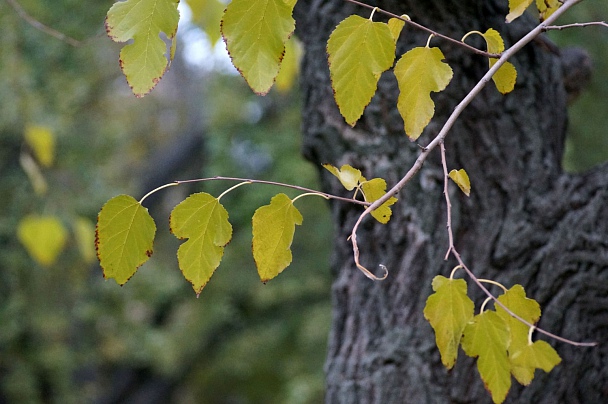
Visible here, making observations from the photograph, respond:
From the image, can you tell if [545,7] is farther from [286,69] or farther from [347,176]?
[286,69]

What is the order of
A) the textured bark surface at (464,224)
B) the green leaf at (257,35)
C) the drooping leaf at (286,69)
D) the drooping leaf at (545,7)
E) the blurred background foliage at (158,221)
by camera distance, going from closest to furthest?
1. the green leaf at (257,35)
2. the drooping leaf at (545,7)
3. the textured bark surface at (464,224)
4. the drooping leaf at (286,69)
5. the blurred background foliage at (158,221)

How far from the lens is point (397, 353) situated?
1.19m

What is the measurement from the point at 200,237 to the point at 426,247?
57 centimetres

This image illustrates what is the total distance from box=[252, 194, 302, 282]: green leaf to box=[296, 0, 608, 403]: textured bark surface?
51 centimetres

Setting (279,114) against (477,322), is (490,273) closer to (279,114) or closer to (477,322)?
(477,322)

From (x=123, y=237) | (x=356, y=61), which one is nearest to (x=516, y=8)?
(x=356, y=61)

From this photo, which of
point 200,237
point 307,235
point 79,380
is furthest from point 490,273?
point 79,380

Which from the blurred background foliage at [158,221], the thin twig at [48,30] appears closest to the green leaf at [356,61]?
the thin twig at [48,30]

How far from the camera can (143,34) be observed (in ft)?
2.25

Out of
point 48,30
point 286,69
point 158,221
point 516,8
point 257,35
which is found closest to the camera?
point 257,35

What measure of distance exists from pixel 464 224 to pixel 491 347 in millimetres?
505

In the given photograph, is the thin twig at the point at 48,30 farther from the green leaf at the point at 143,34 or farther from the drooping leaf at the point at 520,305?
the drooping leaf at the point at 520,305

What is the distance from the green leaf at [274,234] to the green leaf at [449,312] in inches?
5.9

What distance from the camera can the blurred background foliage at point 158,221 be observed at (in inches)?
175
